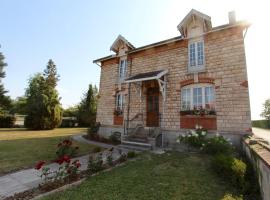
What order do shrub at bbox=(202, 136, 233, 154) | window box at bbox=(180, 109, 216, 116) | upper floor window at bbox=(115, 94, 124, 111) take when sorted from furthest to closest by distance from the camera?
upper floor window at bbox=(115, 94, 124, 111)
window box at bbox=(180, 109, 216, 116)
shrub at bbox=(202, 136, 233, 154)

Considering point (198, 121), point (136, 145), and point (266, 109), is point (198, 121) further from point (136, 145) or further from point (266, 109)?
point (266, 109)

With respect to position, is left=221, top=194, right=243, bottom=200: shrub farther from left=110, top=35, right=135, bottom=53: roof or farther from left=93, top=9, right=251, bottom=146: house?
left=110, top=35, right=135, bottom=53: roof

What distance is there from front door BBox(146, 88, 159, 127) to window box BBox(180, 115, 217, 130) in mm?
1888

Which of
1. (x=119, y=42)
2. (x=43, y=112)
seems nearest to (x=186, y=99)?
(x=119, y=42)

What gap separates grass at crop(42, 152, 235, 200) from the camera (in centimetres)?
387

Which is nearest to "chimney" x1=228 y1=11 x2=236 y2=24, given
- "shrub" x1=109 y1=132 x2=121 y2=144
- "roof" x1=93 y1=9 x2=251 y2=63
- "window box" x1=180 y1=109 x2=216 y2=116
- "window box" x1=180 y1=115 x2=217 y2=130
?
"roof" x1=93 y1=9 x2=251 y2=63

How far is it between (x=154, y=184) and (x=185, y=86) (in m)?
6.87

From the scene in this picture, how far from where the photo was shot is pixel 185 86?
10.2 m

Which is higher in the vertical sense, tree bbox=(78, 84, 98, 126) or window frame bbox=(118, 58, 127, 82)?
window frame bbox=(118, 58, 127, 82)

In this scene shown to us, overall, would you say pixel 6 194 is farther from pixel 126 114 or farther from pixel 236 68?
pixel 236 68

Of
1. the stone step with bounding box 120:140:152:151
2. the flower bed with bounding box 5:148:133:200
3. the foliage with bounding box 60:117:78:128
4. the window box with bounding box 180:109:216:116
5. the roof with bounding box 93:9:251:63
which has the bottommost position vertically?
the flower bed with bounding box 5:148:133:200

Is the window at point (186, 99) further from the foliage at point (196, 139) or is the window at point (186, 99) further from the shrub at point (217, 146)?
the shrub at point (217, 146)

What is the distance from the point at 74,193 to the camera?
3973 mm

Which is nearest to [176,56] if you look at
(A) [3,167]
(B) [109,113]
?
Result: (B) [109,113]
